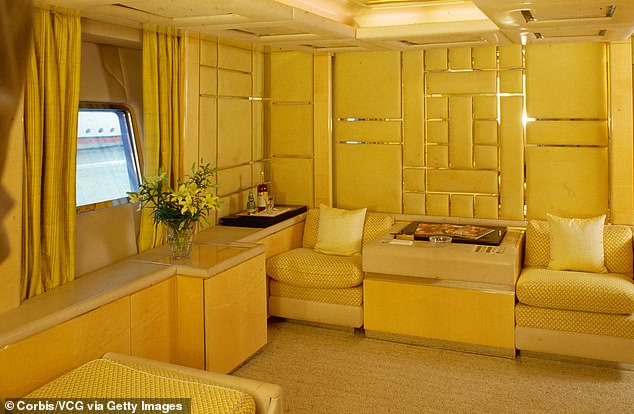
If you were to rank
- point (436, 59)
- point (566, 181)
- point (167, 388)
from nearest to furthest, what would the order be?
point (167, 388)
point (566, 181)
point (436, 59)

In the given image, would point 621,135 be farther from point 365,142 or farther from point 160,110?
point 160,110

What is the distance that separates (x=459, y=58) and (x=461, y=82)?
7.7 inches

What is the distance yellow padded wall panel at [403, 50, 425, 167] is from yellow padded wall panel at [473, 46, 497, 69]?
0.45m

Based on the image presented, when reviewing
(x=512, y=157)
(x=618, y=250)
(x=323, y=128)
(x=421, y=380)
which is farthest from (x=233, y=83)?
(x=618, y=250)

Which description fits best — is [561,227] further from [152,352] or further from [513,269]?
[152,352]

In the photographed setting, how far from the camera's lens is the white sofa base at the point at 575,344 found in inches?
155

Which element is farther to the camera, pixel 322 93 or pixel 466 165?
pixel 322 93

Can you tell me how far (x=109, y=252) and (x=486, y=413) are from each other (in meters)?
2.44

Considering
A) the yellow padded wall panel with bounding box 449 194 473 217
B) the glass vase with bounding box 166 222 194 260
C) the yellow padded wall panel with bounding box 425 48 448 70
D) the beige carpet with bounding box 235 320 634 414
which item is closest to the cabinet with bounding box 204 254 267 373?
the beige carpet with bounding box 235 320 634 414

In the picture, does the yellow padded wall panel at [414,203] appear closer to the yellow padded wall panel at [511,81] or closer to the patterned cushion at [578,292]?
the yellow padded wall panel at [511,81]

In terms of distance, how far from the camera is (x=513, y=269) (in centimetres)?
420

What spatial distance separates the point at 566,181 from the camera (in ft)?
16.1

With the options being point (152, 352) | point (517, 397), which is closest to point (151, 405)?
point (152, 352)

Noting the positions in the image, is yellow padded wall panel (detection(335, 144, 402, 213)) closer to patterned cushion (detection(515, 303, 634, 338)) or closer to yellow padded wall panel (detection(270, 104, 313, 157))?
yellow padded wall panel (detection(270, 104, 313, 157))
